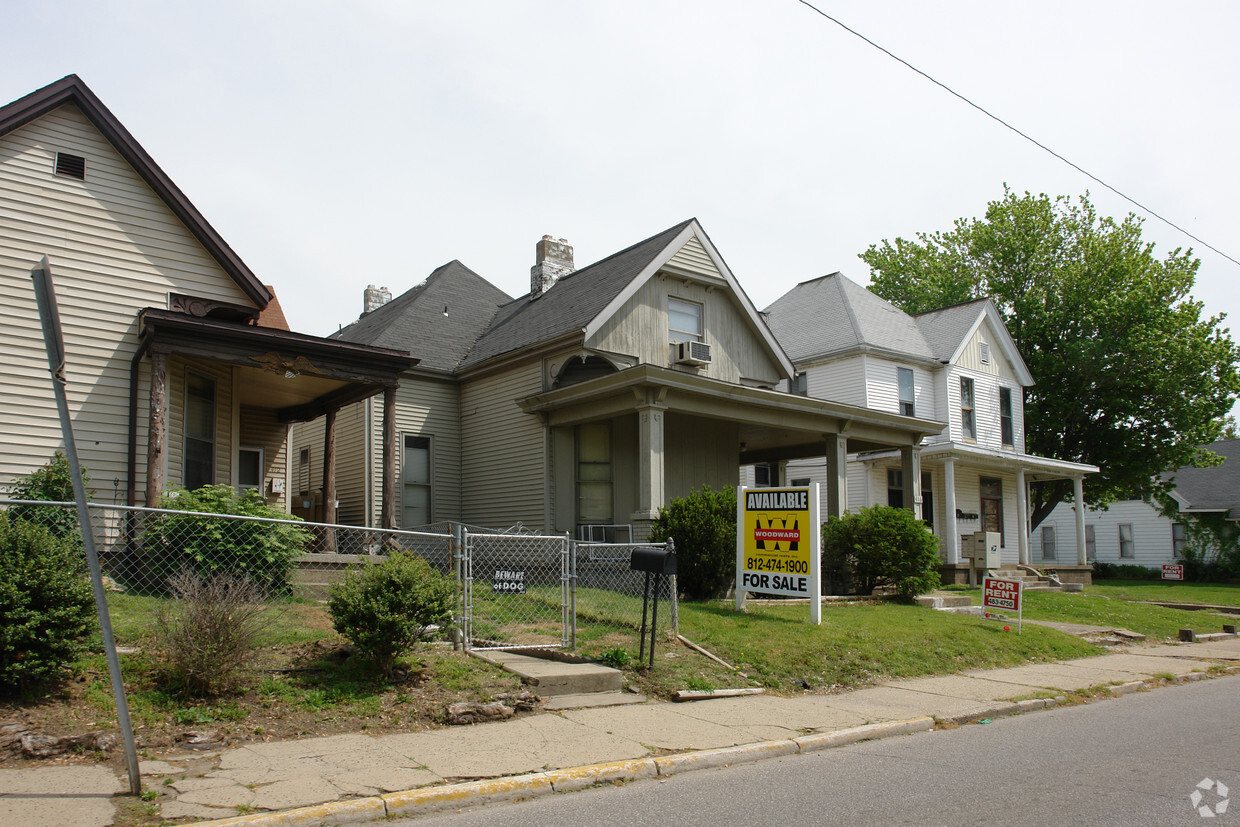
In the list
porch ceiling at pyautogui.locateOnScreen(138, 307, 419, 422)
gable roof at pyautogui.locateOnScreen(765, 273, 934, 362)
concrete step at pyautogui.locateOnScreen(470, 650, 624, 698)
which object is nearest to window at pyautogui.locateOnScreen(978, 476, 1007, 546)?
gable roof at pyautogui.locateOnScreen(765, 273, 934, 362)

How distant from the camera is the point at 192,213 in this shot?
13.9 metres

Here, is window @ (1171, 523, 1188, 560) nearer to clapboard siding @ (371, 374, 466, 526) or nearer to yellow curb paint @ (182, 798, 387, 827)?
clapboard siding @ (371, 374, 466, 526)

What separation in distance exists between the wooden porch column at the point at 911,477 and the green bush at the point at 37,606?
1818 cm

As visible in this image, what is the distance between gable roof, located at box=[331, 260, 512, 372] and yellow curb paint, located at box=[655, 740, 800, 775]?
14984mm

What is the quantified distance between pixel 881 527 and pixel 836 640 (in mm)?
4924

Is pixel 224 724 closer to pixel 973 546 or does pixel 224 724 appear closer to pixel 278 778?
pixel 278 778

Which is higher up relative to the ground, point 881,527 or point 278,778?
point 881,527

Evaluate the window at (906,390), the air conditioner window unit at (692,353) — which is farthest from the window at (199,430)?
the window at (906,390)

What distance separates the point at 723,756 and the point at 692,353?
42.7 feet

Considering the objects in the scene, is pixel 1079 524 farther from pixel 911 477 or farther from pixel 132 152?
pixel 132 152

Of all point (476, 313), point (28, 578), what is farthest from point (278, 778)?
point (476, 313)

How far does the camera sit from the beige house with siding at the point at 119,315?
12.4 meters

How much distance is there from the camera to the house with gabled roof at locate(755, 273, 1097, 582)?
26.7m

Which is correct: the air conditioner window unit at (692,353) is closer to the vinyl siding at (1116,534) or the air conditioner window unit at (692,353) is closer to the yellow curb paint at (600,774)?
the yellow curb paint at (600,774)
